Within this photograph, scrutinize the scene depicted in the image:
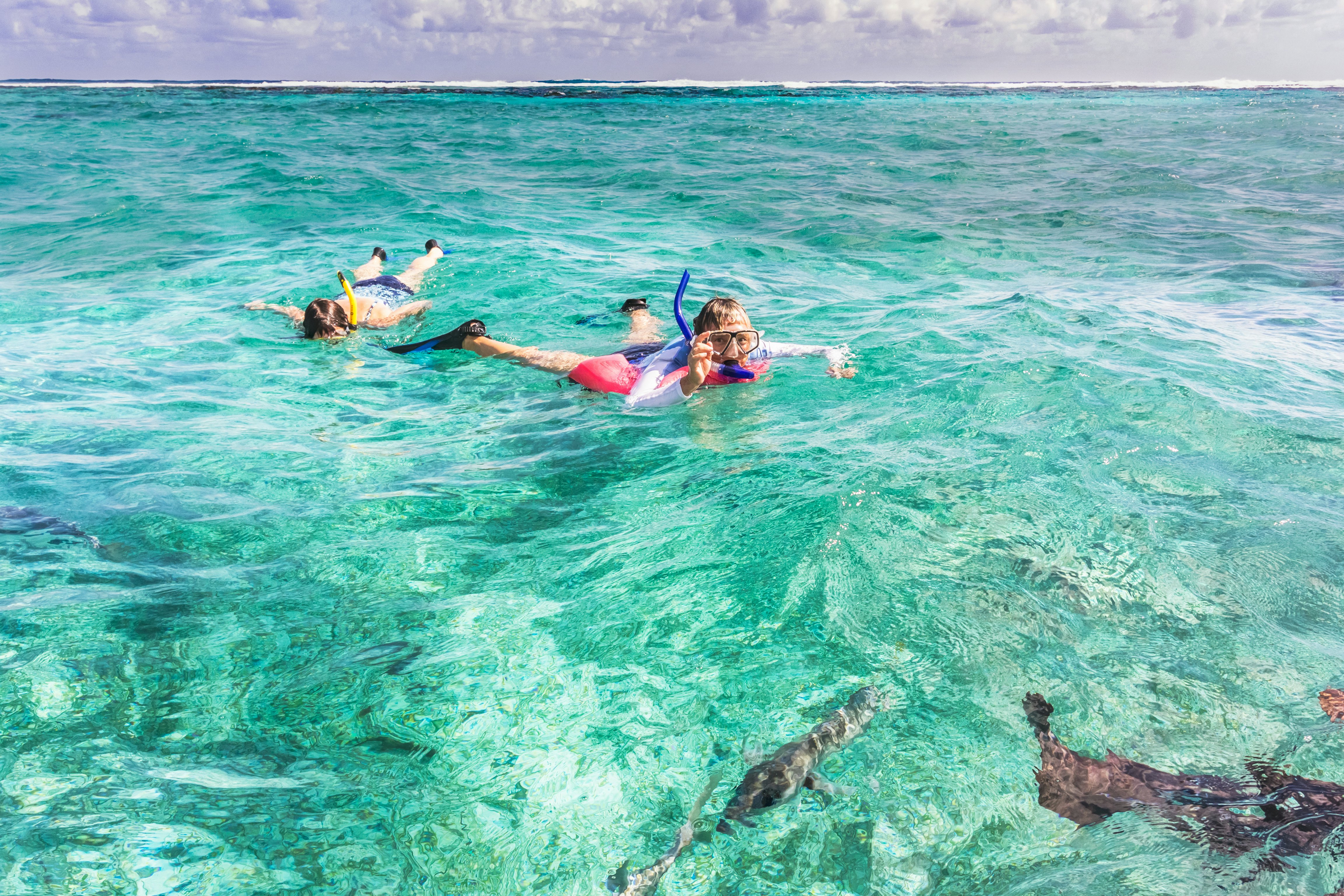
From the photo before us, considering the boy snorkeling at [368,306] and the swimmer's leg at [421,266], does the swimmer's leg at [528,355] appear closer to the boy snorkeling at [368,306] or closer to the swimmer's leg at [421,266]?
the boy snorkeling at [368,306]

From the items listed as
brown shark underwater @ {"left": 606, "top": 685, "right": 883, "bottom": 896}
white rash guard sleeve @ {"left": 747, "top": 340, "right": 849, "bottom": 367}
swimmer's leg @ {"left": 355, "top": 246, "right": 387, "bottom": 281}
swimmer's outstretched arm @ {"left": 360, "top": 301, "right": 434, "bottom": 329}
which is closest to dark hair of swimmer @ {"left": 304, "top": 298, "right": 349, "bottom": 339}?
swimmer's outstretched arm @ {"left": 360, "top": 301, "right": 434, "bottom": 329}

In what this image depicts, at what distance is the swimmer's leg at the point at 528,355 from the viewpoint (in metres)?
6.82

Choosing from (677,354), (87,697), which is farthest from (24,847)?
(677,354)

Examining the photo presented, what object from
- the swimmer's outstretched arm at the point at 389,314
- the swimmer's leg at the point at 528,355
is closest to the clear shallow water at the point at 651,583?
the swimmer's leg at the point at 528,355

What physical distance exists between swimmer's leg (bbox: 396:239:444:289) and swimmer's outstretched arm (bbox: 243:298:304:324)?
53.1 inches

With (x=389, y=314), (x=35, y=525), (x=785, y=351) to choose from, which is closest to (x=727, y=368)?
(x=785, y=351)

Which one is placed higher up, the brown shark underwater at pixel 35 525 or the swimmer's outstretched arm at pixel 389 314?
the swimmer's outstretched arm at pixel 389 314

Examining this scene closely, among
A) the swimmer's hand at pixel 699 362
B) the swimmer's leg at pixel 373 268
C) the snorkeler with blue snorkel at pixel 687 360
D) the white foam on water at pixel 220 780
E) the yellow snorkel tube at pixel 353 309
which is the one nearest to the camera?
the white foam on water at pixel 220 780

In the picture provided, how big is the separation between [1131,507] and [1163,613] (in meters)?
0.97

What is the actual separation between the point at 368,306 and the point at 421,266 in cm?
223

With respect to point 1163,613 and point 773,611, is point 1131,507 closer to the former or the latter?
point 1163,613

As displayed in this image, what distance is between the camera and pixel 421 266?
1062 cm

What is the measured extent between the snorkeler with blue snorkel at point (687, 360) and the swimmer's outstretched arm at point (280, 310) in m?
3.11

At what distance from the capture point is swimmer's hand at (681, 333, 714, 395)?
547cm
